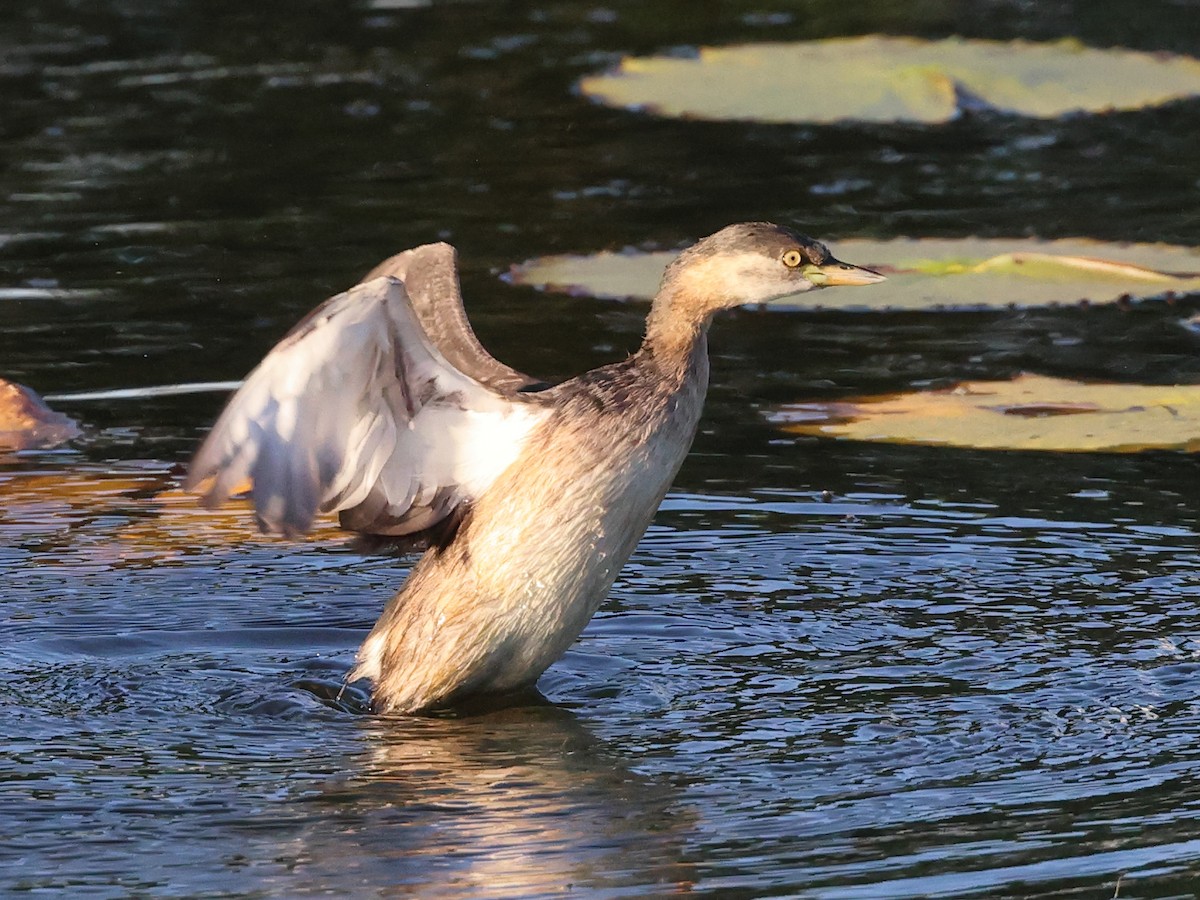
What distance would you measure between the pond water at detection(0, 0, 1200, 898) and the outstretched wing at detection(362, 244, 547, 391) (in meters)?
0.80

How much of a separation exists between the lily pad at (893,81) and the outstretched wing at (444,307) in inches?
256

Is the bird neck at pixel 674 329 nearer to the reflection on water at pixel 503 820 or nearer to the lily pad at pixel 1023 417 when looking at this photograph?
the reflection on water at pixel 503 820

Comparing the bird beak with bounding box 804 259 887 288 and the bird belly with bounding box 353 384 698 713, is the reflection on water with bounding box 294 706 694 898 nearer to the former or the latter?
the bird belly with bounding box 353 384 698 713

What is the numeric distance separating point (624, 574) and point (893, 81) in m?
6.96

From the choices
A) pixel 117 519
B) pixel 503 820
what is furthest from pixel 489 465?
pixel 117 519

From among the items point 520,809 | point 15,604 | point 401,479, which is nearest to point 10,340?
point 15,604

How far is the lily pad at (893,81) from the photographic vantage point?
41.8 ft

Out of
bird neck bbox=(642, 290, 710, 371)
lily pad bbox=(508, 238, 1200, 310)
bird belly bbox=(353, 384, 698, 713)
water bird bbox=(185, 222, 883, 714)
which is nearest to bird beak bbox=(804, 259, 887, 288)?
→ water bird bbox=(185, 222, 883, 714)

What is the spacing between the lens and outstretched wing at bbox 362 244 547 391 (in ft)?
20.4

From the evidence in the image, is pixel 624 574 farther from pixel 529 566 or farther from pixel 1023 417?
pixel 1023 417

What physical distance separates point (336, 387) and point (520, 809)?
124cm

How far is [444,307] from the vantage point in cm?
630

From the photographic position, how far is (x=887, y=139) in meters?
12.7

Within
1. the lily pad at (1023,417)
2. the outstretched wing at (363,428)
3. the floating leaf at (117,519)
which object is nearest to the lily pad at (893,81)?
the lily pad at (1023,417)
